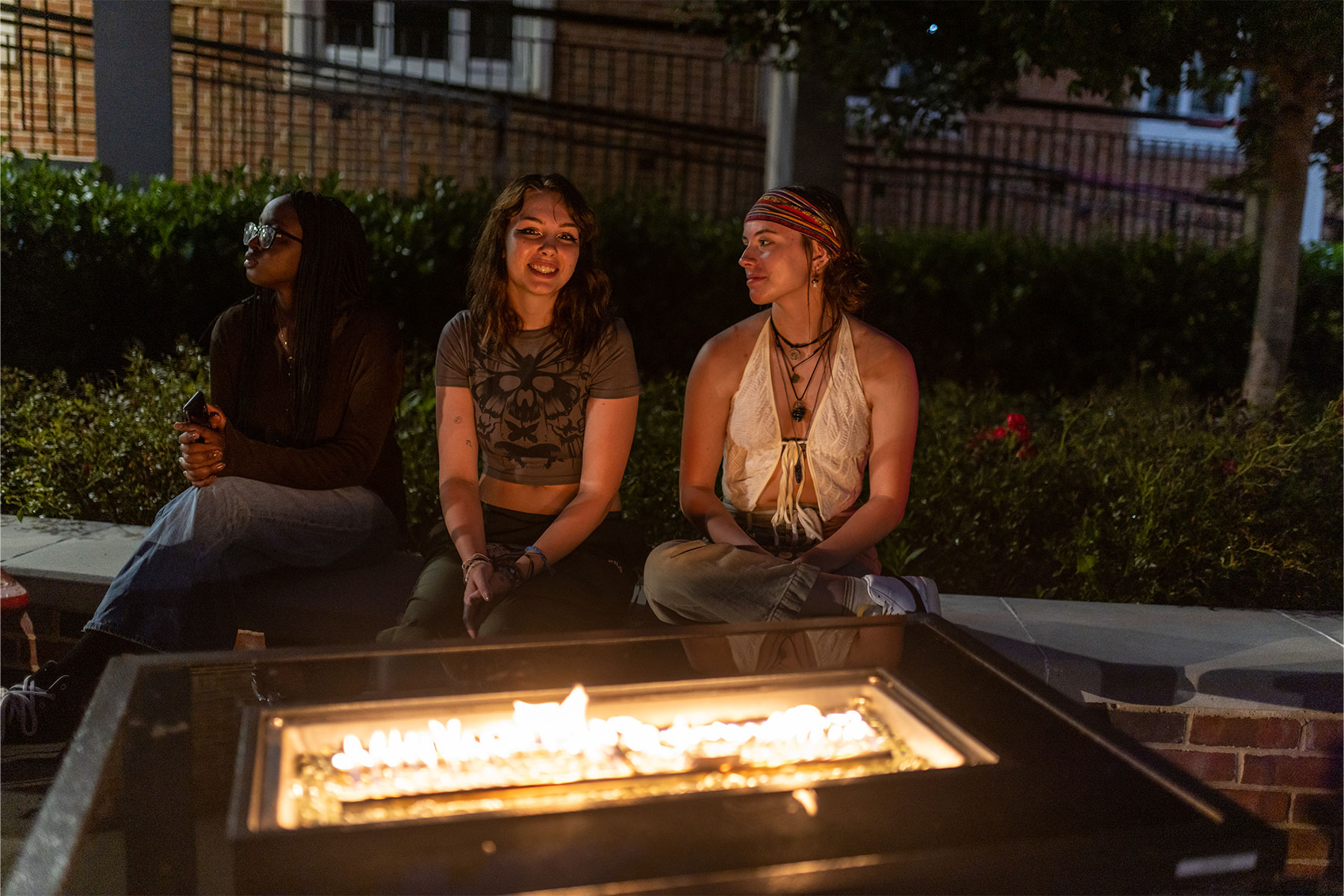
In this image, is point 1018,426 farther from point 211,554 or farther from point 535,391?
point 211,554

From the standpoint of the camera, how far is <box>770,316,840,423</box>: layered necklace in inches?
121

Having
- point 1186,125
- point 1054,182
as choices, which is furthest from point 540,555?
point 1186,125

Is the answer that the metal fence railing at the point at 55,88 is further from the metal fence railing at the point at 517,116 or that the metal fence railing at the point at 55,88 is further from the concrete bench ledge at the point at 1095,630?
the concrete bench ledge at the point at 1095,630

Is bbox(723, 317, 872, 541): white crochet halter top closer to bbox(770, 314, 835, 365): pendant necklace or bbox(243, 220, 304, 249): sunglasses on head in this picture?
bbox(770, 314, 835, 365): pendant necklace

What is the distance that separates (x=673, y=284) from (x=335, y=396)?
370 cm

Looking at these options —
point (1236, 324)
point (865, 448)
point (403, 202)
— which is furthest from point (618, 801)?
point (1236, 324)

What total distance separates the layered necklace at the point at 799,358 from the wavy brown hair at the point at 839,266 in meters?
0.05

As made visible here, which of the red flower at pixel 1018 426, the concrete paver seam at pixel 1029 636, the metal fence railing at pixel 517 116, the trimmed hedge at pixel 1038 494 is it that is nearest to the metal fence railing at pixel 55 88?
the metal fence railing at pixel 517 116

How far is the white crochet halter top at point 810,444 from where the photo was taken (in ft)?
9.90

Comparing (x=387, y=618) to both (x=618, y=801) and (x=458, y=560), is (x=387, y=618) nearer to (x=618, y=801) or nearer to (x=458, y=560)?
(x=458, y=560)

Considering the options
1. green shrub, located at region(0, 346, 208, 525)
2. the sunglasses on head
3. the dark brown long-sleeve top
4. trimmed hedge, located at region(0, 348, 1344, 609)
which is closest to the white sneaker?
trimmed hedge, located at region(0, 348, 1344, 609)

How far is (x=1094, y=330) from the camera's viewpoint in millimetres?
7145

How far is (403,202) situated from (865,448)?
3.91 meters

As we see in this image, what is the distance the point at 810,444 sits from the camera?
9.93ft
